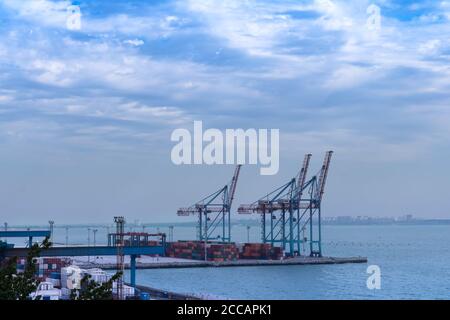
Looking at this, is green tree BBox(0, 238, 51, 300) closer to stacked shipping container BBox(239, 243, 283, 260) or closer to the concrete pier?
the concrete pier

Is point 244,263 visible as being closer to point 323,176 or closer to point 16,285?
point 323,176

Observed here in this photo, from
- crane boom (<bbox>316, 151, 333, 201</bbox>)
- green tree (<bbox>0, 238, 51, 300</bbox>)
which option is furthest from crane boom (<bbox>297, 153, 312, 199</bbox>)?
green tree (<bbox>0, 238, 51, 300</bbox>)

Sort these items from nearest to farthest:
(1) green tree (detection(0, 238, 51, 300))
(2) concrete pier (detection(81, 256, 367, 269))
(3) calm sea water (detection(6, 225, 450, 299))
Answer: (1) green tree (detection(0, 238, 51, 300))
(3) calm sea water (detection(6, 225, 450, 299))
(2) concrete pier (detection(81, 256, 367, 269))

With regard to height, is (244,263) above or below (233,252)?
below

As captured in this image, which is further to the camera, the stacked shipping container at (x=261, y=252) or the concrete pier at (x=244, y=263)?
the stacked shipping container at (x=261, y=252)

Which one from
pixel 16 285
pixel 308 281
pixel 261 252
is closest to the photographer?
pixel 16 285

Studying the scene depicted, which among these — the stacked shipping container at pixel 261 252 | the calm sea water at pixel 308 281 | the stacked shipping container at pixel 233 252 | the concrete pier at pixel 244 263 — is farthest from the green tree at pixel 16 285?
the stacked shipping container at pixel 261 252

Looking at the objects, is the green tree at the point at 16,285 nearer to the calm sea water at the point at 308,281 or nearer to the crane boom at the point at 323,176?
the calm sea water at the point at 308,281

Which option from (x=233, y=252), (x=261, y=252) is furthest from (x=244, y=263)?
(x=261, y=252)
